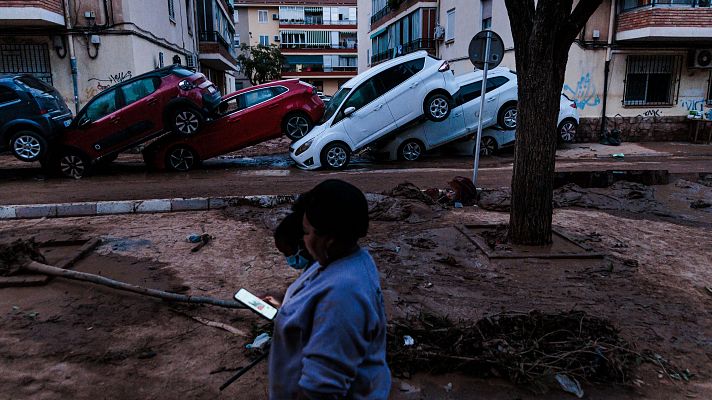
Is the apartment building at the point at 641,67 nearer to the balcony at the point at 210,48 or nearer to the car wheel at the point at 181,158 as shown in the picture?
the car wheel at the point at 181,158

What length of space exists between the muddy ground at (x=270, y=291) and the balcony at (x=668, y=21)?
36.7ft

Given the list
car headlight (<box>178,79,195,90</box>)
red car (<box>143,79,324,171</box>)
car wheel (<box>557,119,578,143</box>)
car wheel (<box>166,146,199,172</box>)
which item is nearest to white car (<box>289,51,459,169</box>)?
red car (<box>143,79,324,171</box>)

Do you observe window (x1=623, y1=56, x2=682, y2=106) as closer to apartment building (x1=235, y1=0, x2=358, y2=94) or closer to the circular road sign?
the circular road sign

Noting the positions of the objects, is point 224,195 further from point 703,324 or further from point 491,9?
point 491,9

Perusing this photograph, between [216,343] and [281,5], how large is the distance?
63.7m

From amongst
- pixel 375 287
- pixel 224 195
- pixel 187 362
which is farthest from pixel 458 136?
pixel 375 287

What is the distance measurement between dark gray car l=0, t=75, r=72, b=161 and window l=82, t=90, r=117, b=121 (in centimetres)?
76

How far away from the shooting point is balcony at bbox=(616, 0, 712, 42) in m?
17.0

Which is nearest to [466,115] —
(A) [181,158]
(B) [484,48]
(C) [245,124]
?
(B) [484,48]

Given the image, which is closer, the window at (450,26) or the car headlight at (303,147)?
the car headlight at (303,147)

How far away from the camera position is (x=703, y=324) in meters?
4.42

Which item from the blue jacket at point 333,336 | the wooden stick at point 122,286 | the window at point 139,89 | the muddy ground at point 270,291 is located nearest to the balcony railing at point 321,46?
the window at point 139,89

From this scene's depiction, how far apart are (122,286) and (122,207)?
3.95 meters

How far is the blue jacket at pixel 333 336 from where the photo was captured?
5.07 feet
